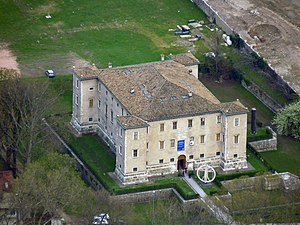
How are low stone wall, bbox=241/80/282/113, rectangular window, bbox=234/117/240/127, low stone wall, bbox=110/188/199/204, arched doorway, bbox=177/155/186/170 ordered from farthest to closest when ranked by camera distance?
low stone wall, bbox=241/80/282/113
arched doorway, bbox=177/155/186/170
rectangular window, bbox=234/117/240/127
low stone wall, bbox=110/188/199/204

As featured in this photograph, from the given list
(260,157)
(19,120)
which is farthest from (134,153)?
(260,157)

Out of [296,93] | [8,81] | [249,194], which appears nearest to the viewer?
[249,194]

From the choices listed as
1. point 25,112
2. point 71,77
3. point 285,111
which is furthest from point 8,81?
point 285,111

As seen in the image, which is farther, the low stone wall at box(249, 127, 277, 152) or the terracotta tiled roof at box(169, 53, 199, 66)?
the terracotta tiled roof at box(169, 53, 199, 66)

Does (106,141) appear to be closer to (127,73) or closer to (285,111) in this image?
(127,73)

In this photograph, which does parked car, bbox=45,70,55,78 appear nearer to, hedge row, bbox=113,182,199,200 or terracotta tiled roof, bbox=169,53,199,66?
terracotta tiled roof, bbox=169,53,199,66

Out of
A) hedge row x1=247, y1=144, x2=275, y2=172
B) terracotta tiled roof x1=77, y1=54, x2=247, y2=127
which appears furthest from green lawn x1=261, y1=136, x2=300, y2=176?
terracotta tiled roof x1=77, y1=54, x2=247, y2=127
